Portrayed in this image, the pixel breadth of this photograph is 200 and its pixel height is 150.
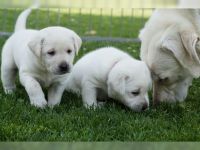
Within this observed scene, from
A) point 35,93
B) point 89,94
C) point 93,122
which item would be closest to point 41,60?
point 35,93

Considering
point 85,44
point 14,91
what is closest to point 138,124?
point 14,91

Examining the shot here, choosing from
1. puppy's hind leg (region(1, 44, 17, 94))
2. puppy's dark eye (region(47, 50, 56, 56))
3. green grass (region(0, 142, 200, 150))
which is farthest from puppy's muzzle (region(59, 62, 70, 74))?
green grass (region(0, 142, 200, 150))

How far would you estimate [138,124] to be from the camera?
166 inches

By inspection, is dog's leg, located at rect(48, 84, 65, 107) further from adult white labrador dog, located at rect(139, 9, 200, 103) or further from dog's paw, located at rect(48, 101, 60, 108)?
adult white labrador dog, located at rect(139, 9, 200, 103)

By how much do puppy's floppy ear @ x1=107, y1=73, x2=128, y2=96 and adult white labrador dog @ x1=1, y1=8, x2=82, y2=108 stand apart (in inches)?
16.1

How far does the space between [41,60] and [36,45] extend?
0.18 metres

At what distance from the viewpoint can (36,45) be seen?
458 centimetres

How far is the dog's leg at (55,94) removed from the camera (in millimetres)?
4812

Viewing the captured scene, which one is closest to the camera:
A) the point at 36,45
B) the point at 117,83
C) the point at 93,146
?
the point at 93,146

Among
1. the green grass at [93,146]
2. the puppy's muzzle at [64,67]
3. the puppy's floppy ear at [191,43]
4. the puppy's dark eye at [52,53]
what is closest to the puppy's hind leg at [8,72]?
the puppy's dark eye at [52,53]

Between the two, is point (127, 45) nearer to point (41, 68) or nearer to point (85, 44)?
point (85, 44)

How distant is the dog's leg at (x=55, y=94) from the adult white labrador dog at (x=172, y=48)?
0.81m

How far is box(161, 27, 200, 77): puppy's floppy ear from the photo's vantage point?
14.7ft

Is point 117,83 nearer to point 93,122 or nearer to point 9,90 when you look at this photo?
point 93,122
